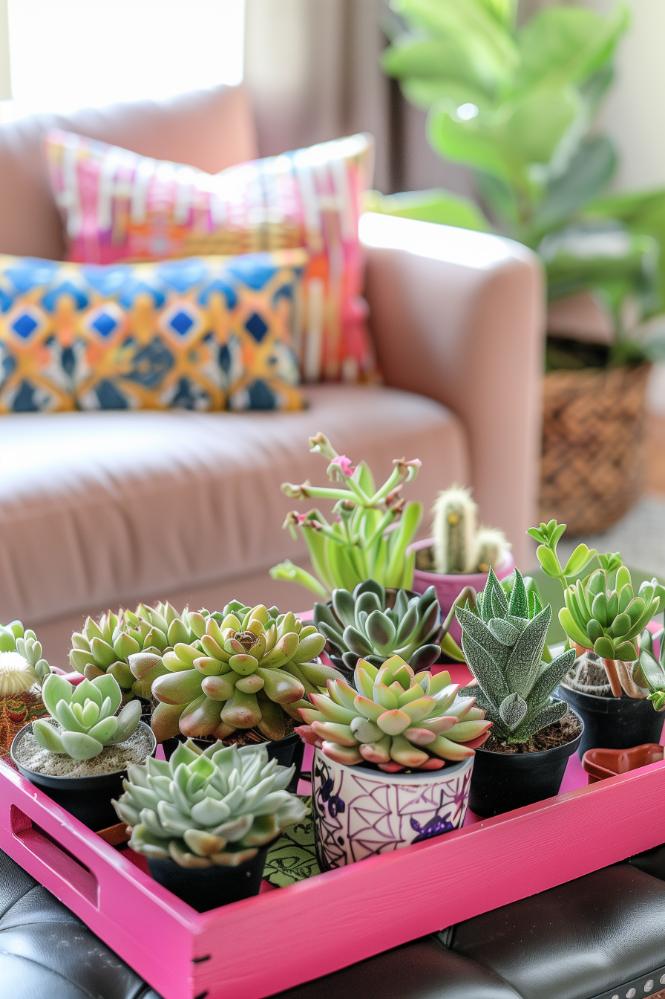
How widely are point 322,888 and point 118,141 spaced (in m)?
1.68

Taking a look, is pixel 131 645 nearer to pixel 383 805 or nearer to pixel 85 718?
pixel 85 718

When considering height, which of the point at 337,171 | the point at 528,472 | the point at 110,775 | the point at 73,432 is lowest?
the point at 528,472

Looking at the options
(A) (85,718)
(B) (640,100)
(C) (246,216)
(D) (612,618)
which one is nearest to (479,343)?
(C) (246,216)

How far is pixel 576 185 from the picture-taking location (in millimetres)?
2652

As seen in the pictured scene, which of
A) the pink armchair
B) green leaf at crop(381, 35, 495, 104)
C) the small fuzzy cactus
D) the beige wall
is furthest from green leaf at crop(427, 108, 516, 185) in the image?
the small fuzzy cactus

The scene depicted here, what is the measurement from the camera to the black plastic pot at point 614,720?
0.98 metres

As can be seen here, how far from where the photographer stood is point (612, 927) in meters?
0.82

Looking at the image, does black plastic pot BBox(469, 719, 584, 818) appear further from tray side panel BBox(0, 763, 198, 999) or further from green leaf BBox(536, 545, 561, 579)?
tray side panel BBox(0, 763, 198, 999)

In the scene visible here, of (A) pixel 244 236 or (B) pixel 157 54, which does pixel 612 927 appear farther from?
(B) pixel 157 54

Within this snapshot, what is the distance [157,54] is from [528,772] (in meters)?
2.39

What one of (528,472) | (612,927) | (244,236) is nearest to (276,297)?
(244,236)

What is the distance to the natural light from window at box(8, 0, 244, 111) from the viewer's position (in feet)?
8.77

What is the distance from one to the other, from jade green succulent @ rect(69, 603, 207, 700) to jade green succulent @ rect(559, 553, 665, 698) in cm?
30

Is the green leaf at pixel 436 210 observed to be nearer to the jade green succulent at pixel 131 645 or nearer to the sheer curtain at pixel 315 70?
the sheer curtain at pixel 315 70
